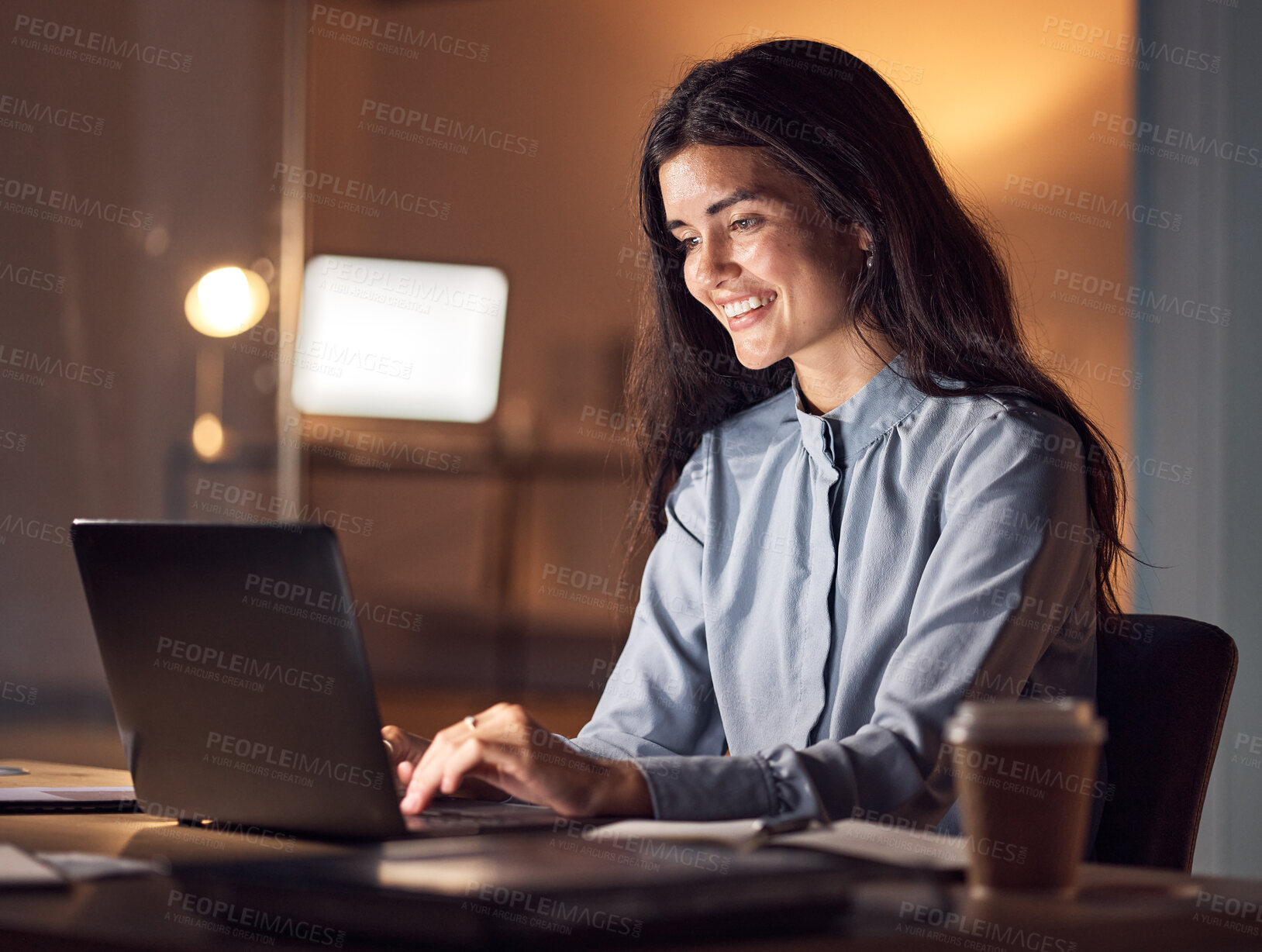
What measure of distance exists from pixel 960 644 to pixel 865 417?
0.39 meters

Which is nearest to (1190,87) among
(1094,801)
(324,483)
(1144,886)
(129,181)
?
(1094,801)

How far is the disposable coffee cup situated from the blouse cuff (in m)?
0.26

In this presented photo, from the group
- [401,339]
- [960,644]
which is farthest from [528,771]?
[401,339]

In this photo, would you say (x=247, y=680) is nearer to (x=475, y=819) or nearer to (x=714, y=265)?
(x=475, y=819)

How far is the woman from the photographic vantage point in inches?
49.0

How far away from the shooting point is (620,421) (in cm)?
514

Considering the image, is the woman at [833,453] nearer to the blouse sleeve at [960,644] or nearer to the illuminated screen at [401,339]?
the blouse sleeve at [960,644]

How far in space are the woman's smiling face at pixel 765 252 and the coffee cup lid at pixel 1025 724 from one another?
0.92 m

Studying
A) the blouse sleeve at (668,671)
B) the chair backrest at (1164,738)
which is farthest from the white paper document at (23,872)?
the chair backrest at (1164,738)

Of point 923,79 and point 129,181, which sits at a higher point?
point 923,79

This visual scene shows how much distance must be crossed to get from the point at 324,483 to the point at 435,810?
3.80 m

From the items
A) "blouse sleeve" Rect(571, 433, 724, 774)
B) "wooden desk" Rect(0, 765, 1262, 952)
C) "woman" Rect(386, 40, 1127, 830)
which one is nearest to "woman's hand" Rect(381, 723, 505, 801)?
"woman" Rect(386, 40, 1127, 830)

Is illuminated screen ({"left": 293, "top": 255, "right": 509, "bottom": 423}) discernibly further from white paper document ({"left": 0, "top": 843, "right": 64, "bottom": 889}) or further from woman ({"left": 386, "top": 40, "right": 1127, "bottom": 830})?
white paper document ({"left": 0, "top": 843, "right": 64, "bottom": 889})

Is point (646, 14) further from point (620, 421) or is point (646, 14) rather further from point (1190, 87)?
point (1190, 87)
